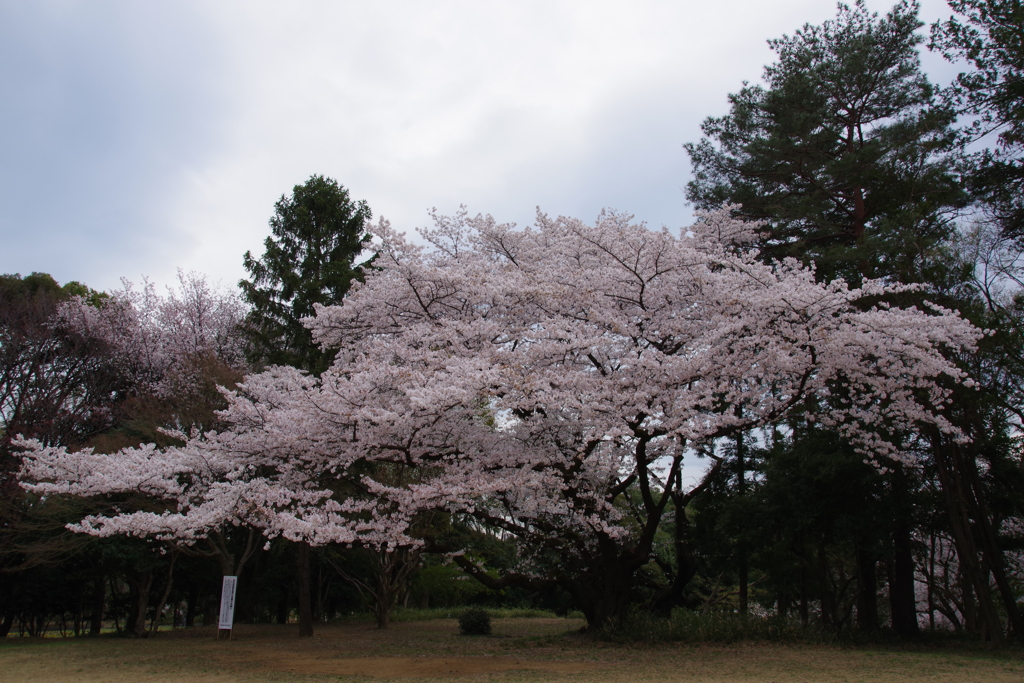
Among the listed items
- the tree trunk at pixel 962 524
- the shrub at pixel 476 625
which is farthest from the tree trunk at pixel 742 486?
the shrub at pixel 476 625

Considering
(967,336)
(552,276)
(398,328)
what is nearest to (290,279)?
(398,328)

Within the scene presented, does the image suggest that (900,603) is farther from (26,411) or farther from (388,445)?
(26,411)

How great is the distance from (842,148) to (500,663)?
11048 mm

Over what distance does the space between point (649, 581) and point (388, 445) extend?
6602 mm

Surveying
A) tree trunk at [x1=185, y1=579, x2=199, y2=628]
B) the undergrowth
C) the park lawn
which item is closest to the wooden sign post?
the park lawn

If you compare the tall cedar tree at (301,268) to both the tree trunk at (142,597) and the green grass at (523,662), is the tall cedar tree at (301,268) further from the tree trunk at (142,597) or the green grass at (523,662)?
the green grass at (523,662)

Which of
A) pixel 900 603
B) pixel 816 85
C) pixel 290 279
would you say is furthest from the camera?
pixel 290 279

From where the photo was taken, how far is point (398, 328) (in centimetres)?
1037

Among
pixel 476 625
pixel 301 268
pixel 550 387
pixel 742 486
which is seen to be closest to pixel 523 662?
pixel 550 387

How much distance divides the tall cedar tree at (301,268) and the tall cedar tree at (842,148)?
9654 mm

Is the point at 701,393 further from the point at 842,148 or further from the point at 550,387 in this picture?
the point at 842,148

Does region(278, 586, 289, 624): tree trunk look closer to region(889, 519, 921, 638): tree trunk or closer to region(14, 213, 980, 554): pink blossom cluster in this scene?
region(14, 213, 980, 554): pink blossom cluster

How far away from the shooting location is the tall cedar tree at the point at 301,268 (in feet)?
55.4

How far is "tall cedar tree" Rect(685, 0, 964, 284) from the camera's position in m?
11.3
